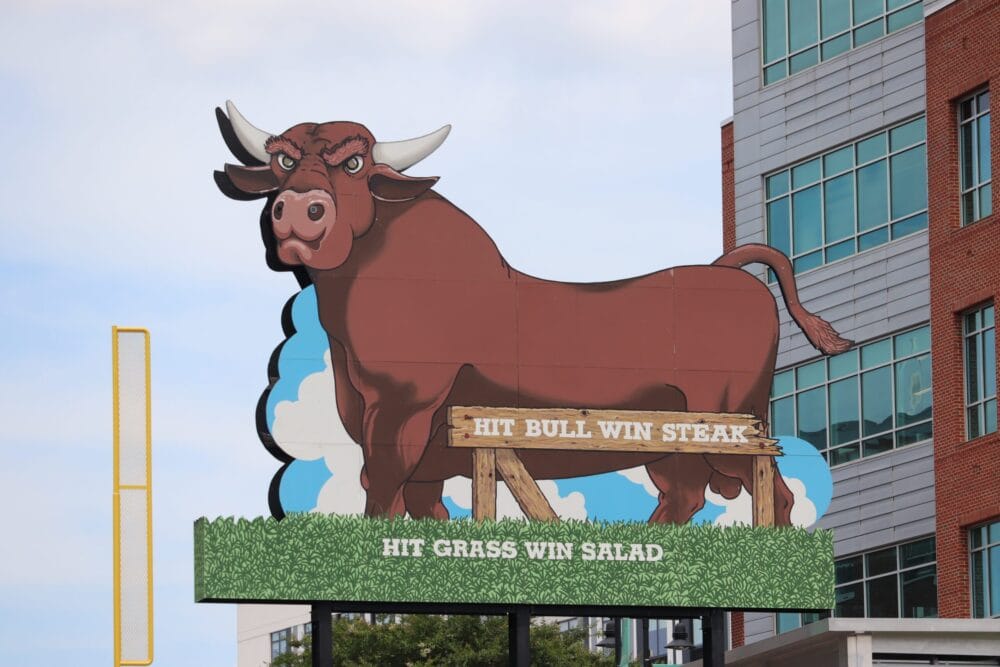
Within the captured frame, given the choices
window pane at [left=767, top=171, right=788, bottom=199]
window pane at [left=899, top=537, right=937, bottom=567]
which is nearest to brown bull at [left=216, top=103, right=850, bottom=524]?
window pane at [left=899, top=537, right=937, bottom=567]

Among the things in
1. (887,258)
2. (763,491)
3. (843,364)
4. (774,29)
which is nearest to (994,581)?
(843,364)

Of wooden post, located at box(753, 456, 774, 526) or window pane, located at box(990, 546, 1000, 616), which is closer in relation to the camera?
wooden post, located at box(753, 456, 774, 526)

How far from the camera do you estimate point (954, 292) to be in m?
44.2

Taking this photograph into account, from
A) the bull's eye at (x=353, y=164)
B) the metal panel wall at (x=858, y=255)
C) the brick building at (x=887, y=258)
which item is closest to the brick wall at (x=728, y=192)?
the brick building at (x=887, y=258)

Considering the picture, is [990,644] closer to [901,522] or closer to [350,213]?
[350,213]

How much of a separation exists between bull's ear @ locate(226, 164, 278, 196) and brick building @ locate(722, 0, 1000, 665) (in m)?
19.5

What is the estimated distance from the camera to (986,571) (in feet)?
138

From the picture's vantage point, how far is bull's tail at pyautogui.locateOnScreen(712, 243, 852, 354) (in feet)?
96.7

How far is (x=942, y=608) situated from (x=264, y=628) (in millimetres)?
73181

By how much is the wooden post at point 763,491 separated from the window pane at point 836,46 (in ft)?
72.3

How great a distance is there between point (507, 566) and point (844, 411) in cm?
2163

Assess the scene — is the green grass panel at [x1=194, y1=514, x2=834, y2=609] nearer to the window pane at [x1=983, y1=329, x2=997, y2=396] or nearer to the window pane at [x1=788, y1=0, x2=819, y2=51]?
the window pane at [x1=983, y1=329, x2=997, y2=396]

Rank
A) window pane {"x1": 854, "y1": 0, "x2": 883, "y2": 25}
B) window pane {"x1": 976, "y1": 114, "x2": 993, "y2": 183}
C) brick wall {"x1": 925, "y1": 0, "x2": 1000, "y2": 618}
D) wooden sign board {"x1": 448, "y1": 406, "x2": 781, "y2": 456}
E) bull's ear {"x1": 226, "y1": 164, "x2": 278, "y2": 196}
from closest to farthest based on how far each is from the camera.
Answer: bull's ear {"x1": 226, "y1": 164, "x2": 278, "y2": 196}, wooden sign board {"x1": 448, "y1": 406, "x2": 781, "y2": 456}, brick wall {"x1": 925, "y1": 0, "x2": 1000, "y2": 618}, window pane {"x1": 976, "y1": 114, "x2": 993, "y2": 183}, window pane {"x1": 854, "y1": 0, "x2": 883, "y2": 25}

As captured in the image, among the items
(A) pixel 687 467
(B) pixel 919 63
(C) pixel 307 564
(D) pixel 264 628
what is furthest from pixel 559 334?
(D) pixel 264 628
